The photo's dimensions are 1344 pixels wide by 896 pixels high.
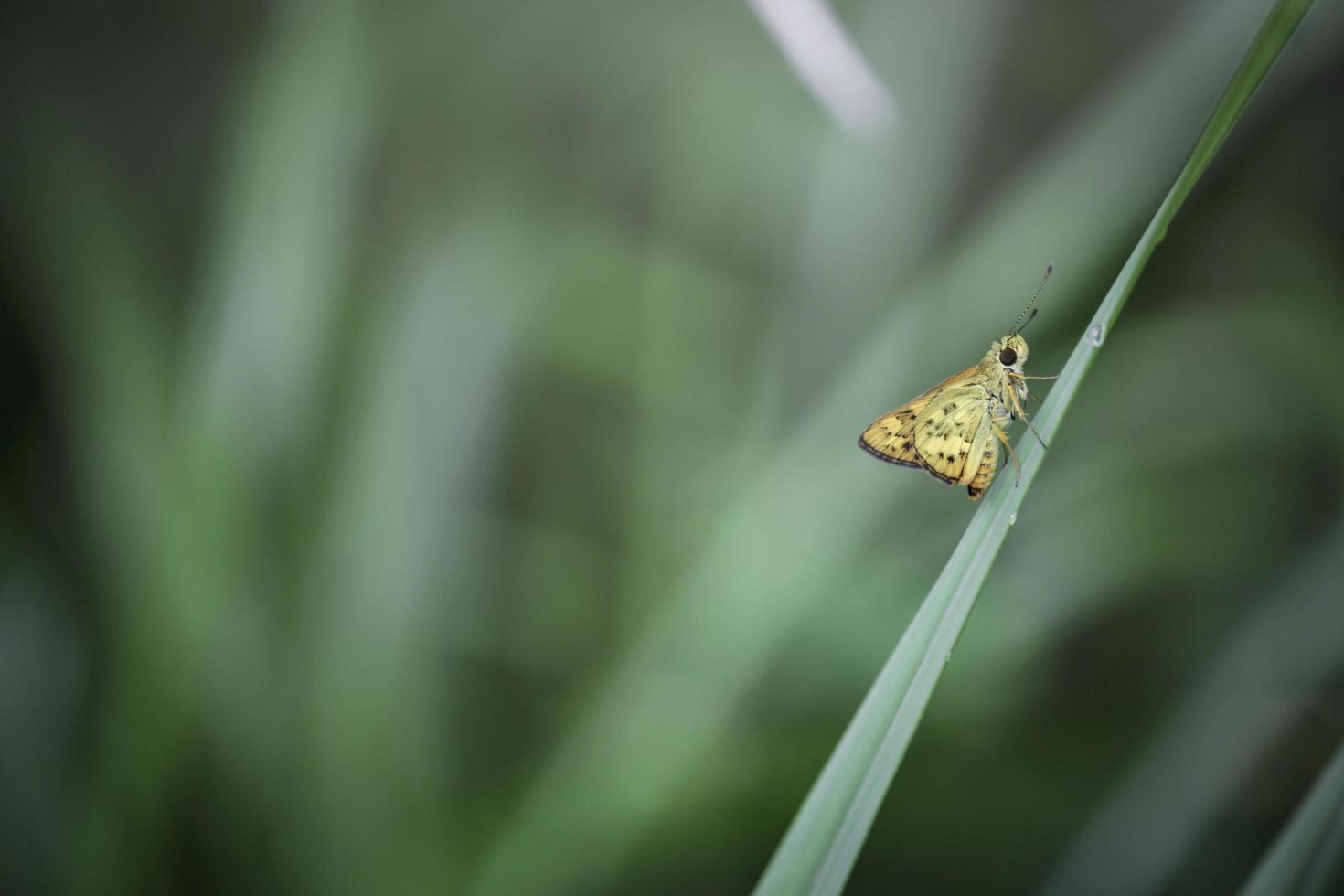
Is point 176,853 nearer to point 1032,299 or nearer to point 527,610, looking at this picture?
point 527,610

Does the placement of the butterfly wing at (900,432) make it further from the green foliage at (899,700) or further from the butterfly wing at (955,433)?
the green foliage at (899,700)

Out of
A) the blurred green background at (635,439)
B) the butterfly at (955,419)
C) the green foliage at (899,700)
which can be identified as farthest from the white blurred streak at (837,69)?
the green foliage at (899,700)

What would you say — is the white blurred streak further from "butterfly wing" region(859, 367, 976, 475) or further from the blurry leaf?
the blurry leaf

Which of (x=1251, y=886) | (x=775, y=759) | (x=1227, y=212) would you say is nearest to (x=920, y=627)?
(x=1251, y=886)

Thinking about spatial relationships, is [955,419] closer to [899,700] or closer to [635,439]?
[899,700]

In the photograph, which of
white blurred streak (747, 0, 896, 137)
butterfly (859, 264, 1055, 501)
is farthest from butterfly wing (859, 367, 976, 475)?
white blurred streak (747, 0, 896, 137)
